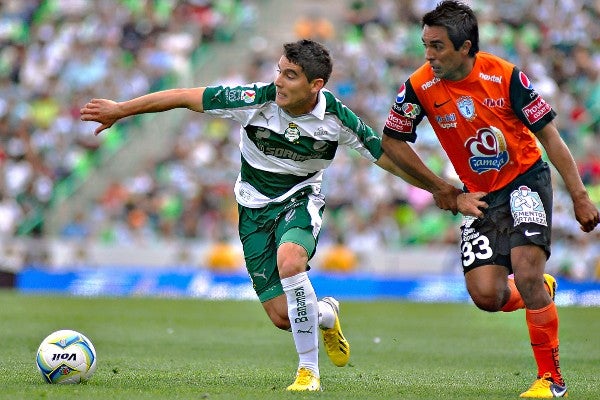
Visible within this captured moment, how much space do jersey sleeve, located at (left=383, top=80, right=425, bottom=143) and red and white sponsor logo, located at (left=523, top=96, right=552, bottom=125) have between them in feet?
2.83

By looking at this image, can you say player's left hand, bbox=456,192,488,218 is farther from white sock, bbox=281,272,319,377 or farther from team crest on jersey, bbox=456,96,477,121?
white sock, bbox=281,272,319,377

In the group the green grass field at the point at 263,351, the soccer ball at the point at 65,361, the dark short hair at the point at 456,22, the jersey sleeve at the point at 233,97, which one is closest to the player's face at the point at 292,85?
the jersey sleeve at the point at 233,97

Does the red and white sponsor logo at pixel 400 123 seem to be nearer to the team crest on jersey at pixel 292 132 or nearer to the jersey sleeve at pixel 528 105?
the team crest on jersey at pixel 292 132

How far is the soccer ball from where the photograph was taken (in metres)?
8.47

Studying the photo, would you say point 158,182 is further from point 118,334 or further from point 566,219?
point 118,334

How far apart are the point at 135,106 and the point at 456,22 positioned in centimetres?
234

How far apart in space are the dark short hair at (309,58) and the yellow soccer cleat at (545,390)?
261 centimetres

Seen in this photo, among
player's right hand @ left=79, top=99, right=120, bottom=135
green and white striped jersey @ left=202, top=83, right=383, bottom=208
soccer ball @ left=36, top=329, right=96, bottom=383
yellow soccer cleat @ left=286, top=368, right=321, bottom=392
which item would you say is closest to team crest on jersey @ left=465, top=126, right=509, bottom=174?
green and white striped jersey @ left=202, top=83, right=383, bottom=208

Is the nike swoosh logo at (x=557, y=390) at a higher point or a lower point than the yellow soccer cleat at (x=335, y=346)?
lower

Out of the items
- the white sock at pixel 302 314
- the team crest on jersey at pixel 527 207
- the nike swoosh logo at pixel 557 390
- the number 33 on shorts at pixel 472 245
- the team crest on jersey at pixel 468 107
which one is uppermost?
the team crest on jersey at pixel 468 107

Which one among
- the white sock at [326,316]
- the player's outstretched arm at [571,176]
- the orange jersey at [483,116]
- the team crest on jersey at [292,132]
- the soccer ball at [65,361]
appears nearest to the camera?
the player's outstretched arm at [571,176]

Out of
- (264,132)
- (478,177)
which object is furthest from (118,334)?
(478,177)

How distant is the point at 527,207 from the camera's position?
8234 millimetres

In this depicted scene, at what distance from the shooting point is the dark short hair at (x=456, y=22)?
26.8 feet
